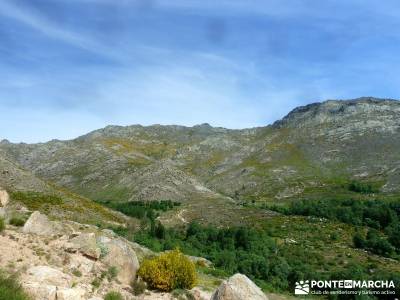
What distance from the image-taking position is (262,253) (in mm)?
68000

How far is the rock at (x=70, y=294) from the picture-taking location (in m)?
18.1

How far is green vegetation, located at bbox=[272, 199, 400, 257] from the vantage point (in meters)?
77.4

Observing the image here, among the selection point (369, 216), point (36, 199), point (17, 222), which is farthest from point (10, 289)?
point (369, 216)

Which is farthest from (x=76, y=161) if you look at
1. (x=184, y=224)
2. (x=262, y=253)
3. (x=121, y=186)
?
(x=262, y=253)

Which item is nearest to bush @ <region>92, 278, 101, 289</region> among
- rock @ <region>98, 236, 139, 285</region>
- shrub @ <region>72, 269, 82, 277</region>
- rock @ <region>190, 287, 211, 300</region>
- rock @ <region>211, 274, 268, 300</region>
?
shrub @ <region>72, 269, 82, 277</region>

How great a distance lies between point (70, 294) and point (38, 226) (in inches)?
355

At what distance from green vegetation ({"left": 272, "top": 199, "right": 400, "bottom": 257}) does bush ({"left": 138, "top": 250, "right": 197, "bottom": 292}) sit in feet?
188

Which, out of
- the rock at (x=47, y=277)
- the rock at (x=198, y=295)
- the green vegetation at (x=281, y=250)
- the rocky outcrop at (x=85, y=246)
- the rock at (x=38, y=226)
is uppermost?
the rock at (x=38, y=226)

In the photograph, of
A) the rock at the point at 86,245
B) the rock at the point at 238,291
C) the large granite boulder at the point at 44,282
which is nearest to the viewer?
the large granite boulder at the point at 44,282

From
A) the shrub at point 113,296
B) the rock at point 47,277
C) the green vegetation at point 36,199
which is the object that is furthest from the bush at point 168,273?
the green vegetation at point 36,199

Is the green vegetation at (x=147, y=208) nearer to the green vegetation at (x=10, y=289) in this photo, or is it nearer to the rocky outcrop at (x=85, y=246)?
the rocky outcrop at (x=85, y=246)

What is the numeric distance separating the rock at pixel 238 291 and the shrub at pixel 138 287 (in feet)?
12.8

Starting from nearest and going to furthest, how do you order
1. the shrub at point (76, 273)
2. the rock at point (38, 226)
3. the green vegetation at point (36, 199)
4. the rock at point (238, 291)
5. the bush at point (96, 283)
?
the rock at point (238, 291)
the bush at point (96, 283)
the shrub at point (76, 273)
the rock at point (38, 226)
the green vegetation at point (36, 199)

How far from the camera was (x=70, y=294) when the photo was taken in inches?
722
